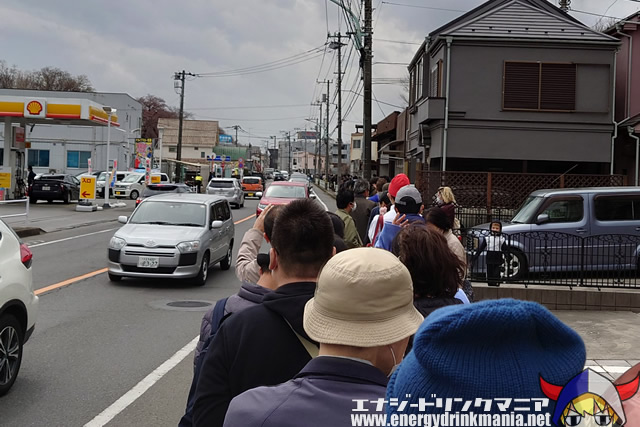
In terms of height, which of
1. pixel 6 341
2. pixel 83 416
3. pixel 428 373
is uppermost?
pixel 428 373

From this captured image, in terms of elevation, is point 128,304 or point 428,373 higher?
point 428,373

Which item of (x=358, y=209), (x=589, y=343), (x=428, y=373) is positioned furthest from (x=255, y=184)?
(x=428, y=373)

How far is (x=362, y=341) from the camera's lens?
6.18 ft

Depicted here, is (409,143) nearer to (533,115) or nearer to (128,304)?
(533,115)

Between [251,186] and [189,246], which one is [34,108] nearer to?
[251,186]

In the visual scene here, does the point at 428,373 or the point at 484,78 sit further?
the point at 484,78

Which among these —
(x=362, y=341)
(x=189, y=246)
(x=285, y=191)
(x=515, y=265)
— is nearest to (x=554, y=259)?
(x=515, y=265)

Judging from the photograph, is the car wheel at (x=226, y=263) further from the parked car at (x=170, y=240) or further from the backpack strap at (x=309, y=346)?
the backpack strap at (x=309, y=346)

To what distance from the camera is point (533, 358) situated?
1.26 meters

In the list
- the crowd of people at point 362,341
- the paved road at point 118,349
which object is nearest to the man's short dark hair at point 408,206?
the paved road at point 118,349

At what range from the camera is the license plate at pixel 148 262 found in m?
11.8

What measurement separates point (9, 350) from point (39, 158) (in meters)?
60.4

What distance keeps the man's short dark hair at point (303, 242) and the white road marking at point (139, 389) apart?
3.31 m

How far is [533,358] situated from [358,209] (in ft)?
32.0
